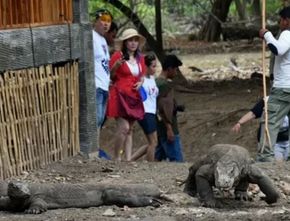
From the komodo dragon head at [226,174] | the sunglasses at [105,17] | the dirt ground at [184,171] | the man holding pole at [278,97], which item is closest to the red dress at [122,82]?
the sunglasses at [105,17]

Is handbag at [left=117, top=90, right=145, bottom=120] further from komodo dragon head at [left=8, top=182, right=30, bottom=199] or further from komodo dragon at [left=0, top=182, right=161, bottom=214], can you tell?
komodo dragon head at [left=8, top=182, right=30, bottom=199]

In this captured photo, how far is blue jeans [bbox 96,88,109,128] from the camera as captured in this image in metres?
9.66

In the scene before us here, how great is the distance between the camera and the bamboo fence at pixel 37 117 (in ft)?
26.4

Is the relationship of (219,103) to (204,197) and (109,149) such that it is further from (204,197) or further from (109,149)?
(204,197)

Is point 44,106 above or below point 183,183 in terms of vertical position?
above

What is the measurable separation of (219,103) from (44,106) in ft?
25.0

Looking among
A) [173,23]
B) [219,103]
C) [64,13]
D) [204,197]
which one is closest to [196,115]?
[219,103]

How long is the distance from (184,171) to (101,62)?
169 centimetres

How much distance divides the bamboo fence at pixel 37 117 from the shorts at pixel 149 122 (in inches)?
35.6

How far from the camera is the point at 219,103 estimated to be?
15867mm

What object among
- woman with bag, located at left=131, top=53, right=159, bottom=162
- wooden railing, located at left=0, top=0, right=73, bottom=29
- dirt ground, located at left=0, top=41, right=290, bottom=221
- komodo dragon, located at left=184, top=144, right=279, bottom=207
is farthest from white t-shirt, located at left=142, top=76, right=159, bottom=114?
komodo dragon, located at left=184, top=144, right=279, bottom=207

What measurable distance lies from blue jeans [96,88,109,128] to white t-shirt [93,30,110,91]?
6 cm

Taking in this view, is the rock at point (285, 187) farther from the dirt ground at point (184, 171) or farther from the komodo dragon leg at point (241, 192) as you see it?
the komodo dragon leg at point (241, 192)

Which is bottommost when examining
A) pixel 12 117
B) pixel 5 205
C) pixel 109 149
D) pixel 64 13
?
pixel 109 149
